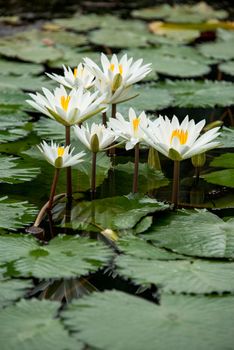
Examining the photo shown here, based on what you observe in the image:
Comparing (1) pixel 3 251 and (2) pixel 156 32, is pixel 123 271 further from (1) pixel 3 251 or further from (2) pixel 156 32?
(2) pixel 156 32

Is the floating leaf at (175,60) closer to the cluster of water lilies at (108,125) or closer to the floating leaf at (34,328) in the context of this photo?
the cluster of water lilies at (108,125)

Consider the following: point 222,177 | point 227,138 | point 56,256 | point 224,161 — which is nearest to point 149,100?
point 227,138

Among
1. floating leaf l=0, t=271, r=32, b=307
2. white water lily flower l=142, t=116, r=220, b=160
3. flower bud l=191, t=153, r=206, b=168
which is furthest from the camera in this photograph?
flower bud l=191, t=153, r=206, b=168

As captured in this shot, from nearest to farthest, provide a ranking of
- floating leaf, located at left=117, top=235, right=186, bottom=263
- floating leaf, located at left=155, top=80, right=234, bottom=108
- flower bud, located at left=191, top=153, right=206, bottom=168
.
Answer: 1. floating leaf, located at left=117, top=235, right=186, bottom=263
2. flower bud, located at left=191, top=153, right=206, bottom=168
3. floating leaf, located at left=155, top=80, right=234, bottom=108

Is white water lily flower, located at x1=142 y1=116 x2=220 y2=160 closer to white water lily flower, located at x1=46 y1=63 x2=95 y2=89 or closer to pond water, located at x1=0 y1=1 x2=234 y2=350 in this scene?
pond water, located at x1=0 y1=1 x2=234 y2=350

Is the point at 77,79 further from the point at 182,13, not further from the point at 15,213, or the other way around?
the point at 182,13

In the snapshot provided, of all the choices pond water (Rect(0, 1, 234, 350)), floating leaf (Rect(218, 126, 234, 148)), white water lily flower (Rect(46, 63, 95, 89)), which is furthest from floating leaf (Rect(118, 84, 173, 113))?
white water lily flower (Rect(46, 63, 95, 89))

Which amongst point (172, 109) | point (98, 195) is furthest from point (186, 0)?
point (98, 195)
